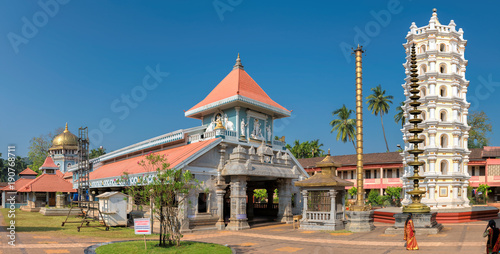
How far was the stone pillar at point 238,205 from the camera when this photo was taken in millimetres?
23547

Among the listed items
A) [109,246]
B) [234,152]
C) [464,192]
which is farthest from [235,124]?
[464,192]

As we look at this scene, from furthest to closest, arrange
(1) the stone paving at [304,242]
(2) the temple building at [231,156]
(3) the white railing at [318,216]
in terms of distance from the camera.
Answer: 1. (2) the temple building at [231,156]
2. (3) the white railing at [318,216]
3. (1) the stone paving at [304,242]

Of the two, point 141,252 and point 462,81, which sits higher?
point 462,81

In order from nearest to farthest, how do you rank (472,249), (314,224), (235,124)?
(472,249) → (314,224) → (235,124)

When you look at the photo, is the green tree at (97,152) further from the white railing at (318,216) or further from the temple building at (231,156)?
the white railing at (318,216)

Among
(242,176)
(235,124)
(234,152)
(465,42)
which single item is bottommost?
(242,176)

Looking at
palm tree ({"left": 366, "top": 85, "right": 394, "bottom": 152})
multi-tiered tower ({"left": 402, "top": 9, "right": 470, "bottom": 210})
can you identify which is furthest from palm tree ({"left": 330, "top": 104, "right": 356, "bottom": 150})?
multi-tiered tower ({"left": 402, "top": 9, "right": 470, "bottom": 210})

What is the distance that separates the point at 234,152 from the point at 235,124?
341cm

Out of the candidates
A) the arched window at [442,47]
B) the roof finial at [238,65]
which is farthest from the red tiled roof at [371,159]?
the roof finial at [238,65]

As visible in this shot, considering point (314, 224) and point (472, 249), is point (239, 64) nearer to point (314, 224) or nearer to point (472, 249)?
point (314, 224)

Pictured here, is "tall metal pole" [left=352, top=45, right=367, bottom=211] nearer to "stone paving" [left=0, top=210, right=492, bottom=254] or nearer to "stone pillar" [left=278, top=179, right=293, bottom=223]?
"stone paving" [left=0, top=210, right=492, bottom=254]

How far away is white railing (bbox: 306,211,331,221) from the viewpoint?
2285cm

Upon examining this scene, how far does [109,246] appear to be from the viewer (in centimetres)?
1477

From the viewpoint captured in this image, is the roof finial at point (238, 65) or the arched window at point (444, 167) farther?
the roof finial at point (238, 65)
